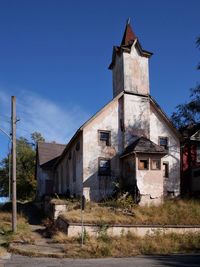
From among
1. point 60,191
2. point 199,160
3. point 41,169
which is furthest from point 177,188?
point 41,169

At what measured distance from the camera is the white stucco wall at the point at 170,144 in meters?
37.8

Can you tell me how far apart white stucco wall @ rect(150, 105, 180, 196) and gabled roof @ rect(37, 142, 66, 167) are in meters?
16.1

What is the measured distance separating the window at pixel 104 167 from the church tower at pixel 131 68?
6516 mm

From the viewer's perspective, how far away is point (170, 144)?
38.6 m

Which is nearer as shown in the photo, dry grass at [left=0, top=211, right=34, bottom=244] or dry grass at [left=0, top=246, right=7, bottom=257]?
dry grass at [left=0, top=246, right=7, bottom=257]

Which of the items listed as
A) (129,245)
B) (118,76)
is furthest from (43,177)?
(129,245)

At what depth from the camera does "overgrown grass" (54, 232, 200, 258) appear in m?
21.8

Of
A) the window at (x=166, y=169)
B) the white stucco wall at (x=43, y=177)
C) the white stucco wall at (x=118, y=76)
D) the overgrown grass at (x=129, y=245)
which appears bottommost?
Answer: the overgrown grass at (x=129, y=245)

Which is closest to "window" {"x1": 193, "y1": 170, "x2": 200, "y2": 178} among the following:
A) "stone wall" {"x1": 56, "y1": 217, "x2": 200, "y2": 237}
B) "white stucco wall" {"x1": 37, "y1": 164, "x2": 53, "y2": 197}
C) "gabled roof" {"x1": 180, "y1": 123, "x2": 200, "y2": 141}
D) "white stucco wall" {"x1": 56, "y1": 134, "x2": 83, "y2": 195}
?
"gabled roof" {"x1": 180, "y1": 123, "x2": 200, "y2": 141}

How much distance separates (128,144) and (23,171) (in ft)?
112

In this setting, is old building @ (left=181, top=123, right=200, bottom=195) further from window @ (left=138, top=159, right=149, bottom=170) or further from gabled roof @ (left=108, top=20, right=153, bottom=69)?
gabled roof @ (left=108, top=20, right=153, bottom=69)

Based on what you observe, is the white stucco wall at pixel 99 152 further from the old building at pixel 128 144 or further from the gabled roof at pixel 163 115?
A: the gabled roof at pixel 163 115

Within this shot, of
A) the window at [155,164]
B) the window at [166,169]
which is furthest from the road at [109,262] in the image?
the window at [166,169]

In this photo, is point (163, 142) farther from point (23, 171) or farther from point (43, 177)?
point (23, 171)
